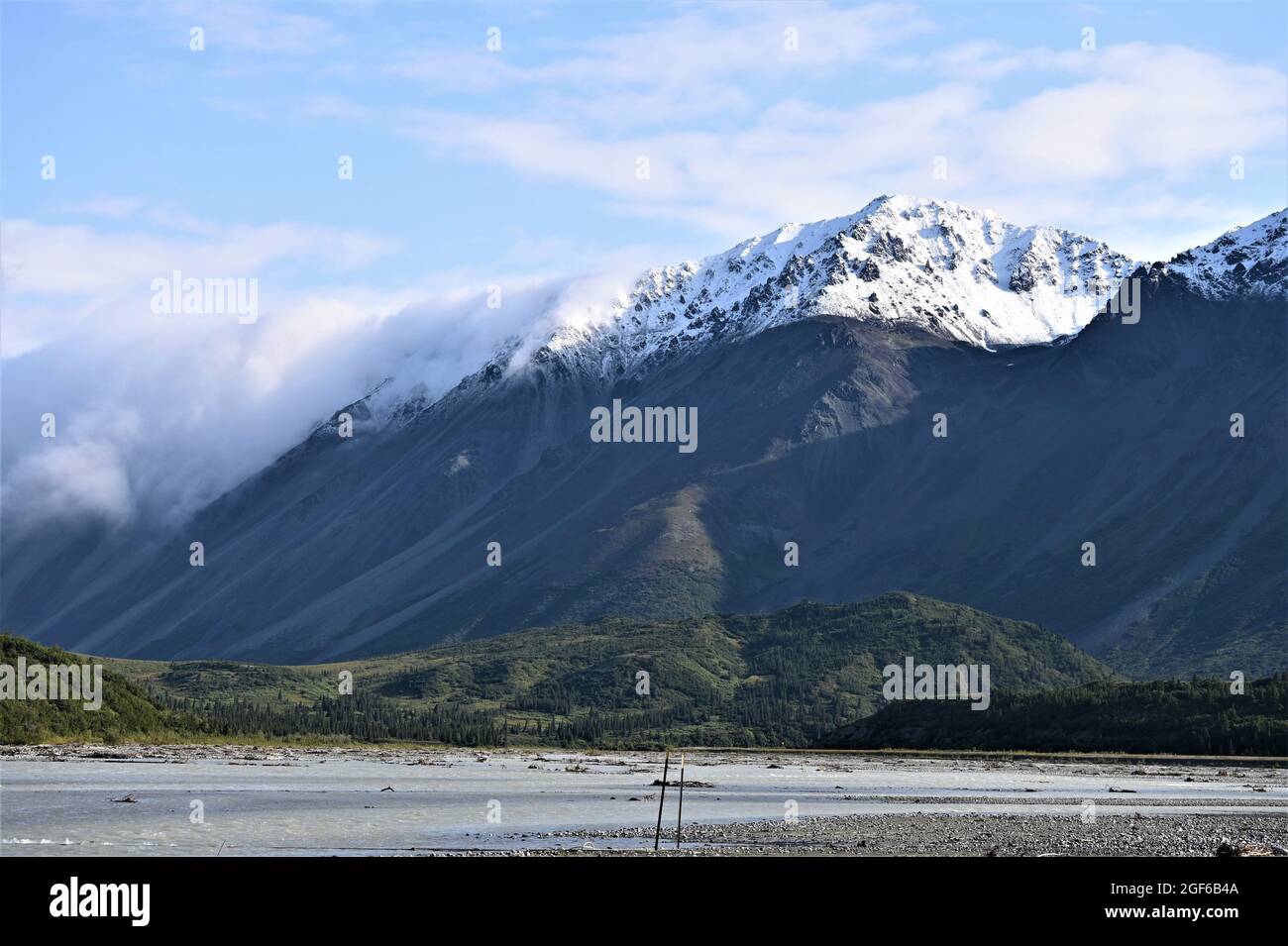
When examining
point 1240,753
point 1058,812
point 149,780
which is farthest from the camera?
point 1240,753

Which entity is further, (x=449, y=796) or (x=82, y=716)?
(x=82, y=716)

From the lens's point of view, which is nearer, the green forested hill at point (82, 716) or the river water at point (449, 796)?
the river water at point (449, 796)

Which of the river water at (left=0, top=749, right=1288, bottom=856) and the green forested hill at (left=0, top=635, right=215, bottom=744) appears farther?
the green forested hill at (left=0, top=635, right=215, bottom=744)

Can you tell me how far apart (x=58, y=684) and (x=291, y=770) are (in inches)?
1379

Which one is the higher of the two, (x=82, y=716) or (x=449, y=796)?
(x=82, y=716)
